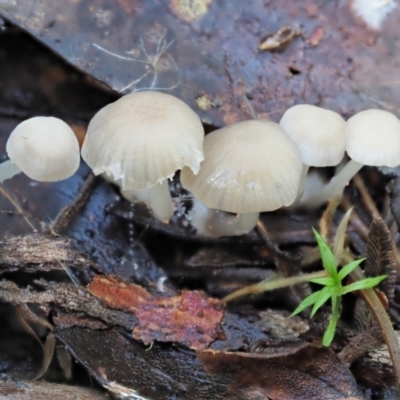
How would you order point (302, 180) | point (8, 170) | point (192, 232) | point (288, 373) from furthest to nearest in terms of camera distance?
point (192, 232)
point (302, 180)
point (8, 170)
point (288, 373)

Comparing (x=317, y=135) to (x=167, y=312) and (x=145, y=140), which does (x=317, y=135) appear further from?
(x=167, y=312)

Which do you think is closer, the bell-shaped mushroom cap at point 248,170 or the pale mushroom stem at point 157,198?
the bell-shaped mushroom cap at point 248,170

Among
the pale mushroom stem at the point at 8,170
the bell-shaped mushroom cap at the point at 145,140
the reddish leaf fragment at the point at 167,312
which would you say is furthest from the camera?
the pale mushroom stem at the point at 8,170

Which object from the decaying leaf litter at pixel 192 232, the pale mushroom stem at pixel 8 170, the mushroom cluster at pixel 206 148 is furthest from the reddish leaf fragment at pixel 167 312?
the pale mushroom stem at pixel 8 170

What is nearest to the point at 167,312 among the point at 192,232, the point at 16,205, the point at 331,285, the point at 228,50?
the point at 192,232

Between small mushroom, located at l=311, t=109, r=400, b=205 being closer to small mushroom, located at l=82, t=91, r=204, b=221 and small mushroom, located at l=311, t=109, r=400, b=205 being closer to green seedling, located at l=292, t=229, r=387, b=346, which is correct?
green seedling, located at l=292, t=229, r=387, b=346

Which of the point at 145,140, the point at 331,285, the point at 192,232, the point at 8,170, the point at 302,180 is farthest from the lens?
the point at 192,232

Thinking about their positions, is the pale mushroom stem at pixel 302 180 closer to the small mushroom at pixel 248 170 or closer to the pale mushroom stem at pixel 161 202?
the small mushroom at pixel 248 170
